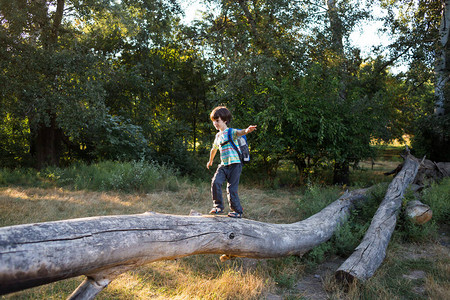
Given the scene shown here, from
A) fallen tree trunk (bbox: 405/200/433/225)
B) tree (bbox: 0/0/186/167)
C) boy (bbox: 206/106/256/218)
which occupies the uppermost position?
tree (bbox: 0/0/186/167)

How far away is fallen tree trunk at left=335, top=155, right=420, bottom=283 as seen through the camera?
4398mm

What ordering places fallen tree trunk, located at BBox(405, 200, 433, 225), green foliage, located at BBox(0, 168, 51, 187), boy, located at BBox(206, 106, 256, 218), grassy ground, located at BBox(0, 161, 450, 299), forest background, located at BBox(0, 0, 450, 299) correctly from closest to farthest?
grassy ground, located at BBox(0, 161, 450, 299), boy, located at BBox(206, 106, 256, 218), forest background, located at BBox(0, 0, 450, 299), fallen tree trunk, located at BBox(405, 200, 433, 225), green foliage, located at BBox(0, 168, 51, 187)

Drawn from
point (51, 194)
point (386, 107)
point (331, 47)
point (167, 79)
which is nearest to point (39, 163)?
point (51, 194)

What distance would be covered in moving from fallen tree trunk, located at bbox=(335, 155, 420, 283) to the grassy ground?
0.17 m

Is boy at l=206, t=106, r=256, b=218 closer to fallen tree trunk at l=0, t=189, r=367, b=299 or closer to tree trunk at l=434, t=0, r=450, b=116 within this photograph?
fallen tree trunk at l=0, t=189, r=367, b=299

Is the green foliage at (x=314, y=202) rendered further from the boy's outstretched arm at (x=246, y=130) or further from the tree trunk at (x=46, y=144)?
the tree trunk at (x=46, y=144)

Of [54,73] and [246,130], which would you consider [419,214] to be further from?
[54,73]

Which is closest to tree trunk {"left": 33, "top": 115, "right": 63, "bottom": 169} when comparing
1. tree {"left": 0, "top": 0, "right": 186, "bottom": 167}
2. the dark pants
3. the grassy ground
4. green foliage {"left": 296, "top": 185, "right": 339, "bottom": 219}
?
tree {"left": 0, "top": 0, "right": 186, "bottom": 167}

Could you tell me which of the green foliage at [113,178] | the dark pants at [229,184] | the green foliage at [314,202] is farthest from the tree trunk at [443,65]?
the dark pants at [229,184]

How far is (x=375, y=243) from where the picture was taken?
5.28 m

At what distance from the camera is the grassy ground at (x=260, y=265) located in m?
4.09

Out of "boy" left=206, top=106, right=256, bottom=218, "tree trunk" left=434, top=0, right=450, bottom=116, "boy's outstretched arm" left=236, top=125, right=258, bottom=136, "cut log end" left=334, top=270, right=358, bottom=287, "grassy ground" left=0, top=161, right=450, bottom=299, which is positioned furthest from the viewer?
"tree trunk" left=434, top=0, right=450, bottom=116

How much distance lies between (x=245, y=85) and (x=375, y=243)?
27.4 ft

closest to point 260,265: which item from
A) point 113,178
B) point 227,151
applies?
point 227,151
